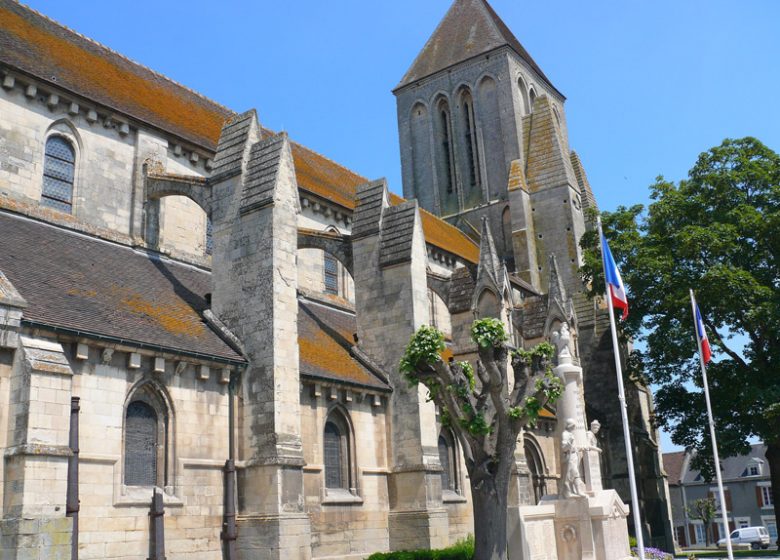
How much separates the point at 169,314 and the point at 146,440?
3182 millimetres

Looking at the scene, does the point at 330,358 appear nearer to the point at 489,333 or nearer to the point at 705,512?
the point at 489,333

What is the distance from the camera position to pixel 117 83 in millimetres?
24094

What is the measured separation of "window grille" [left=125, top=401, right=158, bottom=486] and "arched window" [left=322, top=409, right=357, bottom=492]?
5248 millimetres

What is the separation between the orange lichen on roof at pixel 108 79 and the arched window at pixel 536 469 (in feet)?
51.7

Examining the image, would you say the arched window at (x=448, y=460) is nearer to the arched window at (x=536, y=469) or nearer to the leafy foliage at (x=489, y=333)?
the arched window at (x=536, y=469)

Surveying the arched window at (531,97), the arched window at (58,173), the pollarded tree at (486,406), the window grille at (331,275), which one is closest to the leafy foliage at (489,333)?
the pollarded tree at (486,406)

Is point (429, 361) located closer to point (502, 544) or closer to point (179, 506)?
point (502, 544)

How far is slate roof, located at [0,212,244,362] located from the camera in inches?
596

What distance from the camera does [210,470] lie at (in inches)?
663

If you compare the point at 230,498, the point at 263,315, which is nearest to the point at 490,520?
the point at 230,498

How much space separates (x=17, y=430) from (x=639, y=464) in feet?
100

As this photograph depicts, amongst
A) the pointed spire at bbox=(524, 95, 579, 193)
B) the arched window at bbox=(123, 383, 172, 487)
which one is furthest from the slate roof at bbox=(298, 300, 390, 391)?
the pointed spire at bbox=(524, 95, 579, 193)

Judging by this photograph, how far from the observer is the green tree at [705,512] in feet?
217

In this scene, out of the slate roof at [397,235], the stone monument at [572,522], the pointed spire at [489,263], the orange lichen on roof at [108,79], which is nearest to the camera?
the stone monument at [572,522]
